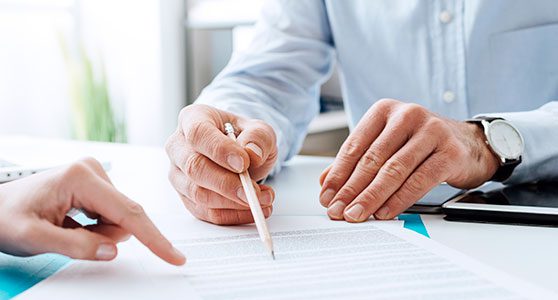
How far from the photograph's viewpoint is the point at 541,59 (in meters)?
1.10

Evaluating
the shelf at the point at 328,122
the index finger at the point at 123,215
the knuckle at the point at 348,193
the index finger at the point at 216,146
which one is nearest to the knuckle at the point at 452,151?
the knuckle at the point at 348,193

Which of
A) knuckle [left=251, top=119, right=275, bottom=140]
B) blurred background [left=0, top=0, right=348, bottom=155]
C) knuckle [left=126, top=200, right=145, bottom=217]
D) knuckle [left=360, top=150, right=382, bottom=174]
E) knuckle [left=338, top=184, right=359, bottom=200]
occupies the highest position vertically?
knuckle [left=126, top=200, right=145, bottom=217]

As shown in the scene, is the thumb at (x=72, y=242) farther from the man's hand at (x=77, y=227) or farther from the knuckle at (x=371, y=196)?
the knuckle at (x=371, y=196)

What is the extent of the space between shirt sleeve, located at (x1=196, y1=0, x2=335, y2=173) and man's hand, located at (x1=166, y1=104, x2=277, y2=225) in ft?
0.96

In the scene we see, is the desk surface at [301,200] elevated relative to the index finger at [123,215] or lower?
lower

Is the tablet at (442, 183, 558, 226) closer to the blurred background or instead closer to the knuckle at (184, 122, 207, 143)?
the knuckle at (184, 122, 207, 143)

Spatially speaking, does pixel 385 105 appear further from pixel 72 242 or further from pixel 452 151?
pixel 72 242

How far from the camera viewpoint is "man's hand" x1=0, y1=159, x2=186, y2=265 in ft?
1.64

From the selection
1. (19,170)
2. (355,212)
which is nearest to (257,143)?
(355,212)

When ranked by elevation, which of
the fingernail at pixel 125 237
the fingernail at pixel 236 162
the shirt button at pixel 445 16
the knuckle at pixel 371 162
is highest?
the shirt button at pixel 445 16

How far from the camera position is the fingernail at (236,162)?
0.64m

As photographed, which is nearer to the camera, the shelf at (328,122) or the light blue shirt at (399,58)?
the light blue shirt at (399,58)

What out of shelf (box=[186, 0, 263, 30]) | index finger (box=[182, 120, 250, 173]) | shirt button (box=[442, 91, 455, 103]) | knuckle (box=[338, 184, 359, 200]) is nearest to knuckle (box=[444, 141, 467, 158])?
knuckle (box=[338, 184, 359, 200])

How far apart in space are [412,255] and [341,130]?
2.27 m
